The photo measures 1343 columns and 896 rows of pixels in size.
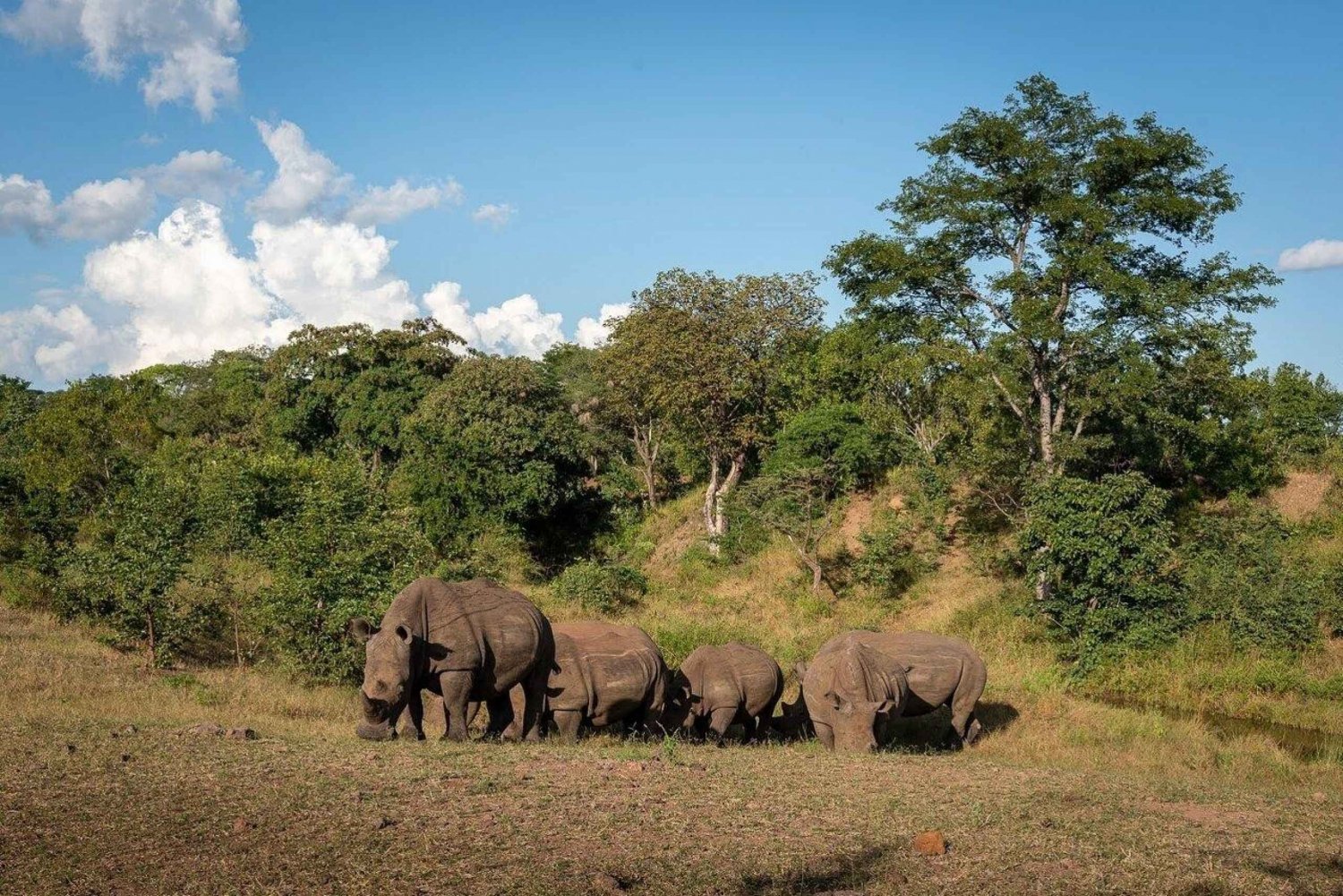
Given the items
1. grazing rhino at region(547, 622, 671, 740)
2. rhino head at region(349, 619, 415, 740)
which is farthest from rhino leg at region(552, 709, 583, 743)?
rhino head at region(349, 619, 415, 740)

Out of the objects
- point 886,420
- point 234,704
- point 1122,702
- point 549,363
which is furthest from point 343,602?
point 549,363

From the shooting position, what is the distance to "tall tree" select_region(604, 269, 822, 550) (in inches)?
1331

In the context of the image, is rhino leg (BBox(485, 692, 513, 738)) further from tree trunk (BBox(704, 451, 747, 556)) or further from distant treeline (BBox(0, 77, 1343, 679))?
tree trunk (BBox(704, 451, 747, 556))

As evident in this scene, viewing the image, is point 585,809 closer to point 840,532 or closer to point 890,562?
point 890,562

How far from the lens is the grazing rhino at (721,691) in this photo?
52.4 ft

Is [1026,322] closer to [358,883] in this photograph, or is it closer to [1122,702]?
[1122,702]

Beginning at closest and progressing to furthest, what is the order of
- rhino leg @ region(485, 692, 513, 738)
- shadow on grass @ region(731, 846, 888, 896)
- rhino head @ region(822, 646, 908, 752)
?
shadow on grass @ region(731, 846, 888, 896)
rhino leg @ region(485, 692, 513, 738)
rhino head @ region(822, 646, 908, 752)

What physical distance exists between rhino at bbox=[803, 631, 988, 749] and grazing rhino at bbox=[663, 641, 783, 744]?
1.07 meters


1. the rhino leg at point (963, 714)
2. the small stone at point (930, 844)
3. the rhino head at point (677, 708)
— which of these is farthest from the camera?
the rhino leg at point (963, 714)

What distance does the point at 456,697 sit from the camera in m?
12.8

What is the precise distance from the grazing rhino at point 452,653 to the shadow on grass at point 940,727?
5.46 m

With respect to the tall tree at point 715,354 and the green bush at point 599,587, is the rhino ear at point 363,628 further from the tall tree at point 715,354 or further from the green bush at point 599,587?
the tall tree at point 715,354

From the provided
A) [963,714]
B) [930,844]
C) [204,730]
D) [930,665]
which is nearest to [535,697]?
[204,730]

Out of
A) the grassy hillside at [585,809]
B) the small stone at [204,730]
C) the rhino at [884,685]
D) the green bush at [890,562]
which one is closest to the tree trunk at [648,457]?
the green bush at [890,562]
